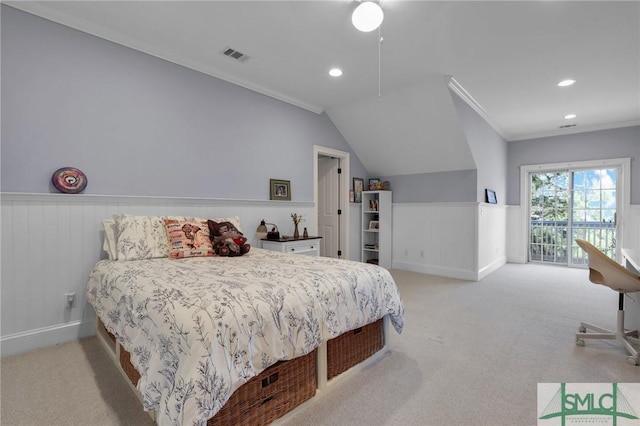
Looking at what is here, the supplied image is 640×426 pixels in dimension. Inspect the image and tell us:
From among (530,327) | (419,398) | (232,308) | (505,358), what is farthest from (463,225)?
(232,308)

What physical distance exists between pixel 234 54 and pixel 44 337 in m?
2.99

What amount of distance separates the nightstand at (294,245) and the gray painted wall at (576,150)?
466cm

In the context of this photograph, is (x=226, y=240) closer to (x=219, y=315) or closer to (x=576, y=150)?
(x=219, y=315)

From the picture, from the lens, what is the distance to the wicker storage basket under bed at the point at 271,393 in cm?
135

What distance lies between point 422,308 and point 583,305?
73.0 inches

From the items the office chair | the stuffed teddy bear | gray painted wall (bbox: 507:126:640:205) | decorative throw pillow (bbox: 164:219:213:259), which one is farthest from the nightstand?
gray painted wall (bbox: 507:126:640:205)

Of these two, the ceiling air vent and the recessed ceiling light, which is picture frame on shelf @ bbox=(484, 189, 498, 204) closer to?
the recessed ceiling light

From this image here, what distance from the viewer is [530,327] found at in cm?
274

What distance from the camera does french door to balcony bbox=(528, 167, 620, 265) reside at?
532cm

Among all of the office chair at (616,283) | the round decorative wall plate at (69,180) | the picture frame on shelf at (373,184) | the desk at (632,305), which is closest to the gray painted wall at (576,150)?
the picture frame on shelf at (373,184)

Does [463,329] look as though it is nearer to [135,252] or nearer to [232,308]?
[232,308]

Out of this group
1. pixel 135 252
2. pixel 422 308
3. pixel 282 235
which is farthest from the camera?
pixel 282 235

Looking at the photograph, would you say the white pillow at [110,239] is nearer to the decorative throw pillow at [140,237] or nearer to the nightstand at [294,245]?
the decorative throw pillow at [140,237]

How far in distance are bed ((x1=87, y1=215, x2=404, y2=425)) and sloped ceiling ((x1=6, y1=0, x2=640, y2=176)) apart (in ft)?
6.55
